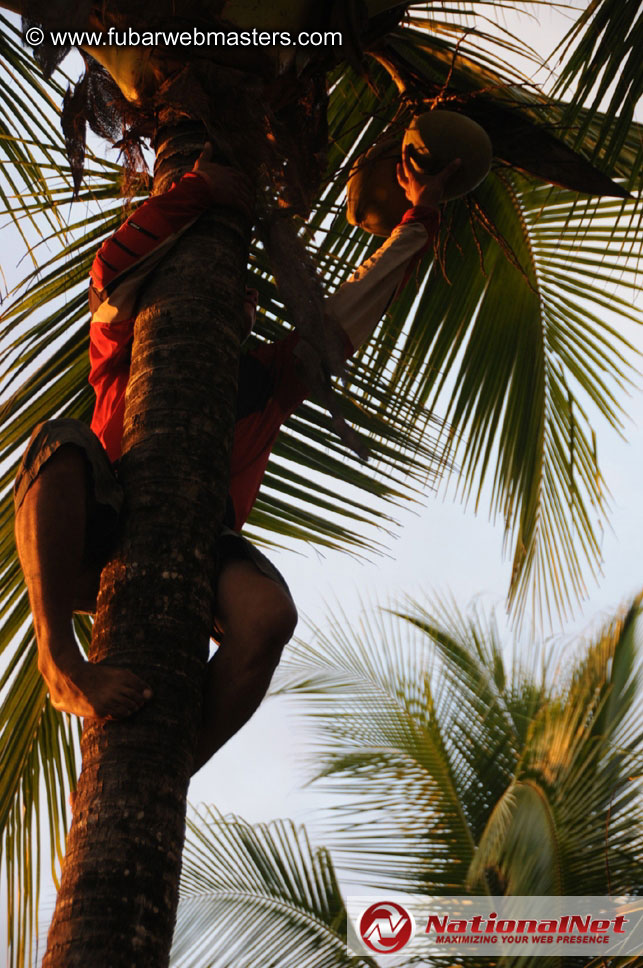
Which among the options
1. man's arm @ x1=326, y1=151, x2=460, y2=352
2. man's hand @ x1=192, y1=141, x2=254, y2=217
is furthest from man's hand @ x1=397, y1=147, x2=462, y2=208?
man's hand @ x1=192, y1=141, x2=254, y2=217

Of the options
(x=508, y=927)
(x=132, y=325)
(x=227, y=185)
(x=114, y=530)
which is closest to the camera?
(x=114, y=530)

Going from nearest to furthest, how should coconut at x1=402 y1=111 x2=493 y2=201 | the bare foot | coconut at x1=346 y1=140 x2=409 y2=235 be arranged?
1. the bare foot
2. coconut at x1=402 y1=111 x2=493 y2=201
3. coconut at x1=346 y1=140 x2=409 y2=235

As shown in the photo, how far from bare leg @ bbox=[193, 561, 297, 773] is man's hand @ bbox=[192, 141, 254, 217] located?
79 cm

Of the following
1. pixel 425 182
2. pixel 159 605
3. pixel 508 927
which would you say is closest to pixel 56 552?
pixel 159 605

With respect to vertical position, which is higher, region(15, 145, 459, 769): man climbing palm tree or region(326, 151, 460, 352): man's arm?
region(326, 151, 460, 352): man's arm

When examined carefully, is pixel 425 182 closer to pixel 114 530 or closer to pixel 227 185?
pixel 227 185

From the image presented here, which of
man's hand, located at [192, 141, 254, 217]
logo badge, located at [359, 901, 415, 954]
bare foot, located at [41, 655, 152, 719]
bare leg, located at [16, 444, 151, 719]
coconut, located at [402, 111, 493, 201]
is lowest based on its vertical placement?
bare foot, located at [41, 655, 152, 719]

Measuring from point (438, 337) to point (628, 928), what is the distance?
2.34m

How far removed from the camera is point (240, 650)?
7.09 ft

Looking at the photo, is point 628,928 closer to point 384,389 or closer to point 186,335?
point 384,389

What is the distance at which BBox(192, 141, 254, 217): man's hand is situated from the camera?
245 cm

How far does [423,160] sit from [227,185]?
2.68 ft

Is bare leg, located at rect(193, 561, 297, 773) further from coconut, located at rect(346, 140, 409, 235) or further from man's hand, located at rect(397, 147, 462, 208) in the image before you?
coconut, located at rect(346, 140, 409, 235)

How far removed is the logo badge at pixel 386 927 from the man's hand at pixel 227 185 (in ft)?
11.3
